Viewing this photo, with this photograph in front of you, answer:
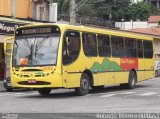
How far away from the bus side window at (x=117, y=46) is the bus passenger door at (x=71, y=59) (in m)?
3.71

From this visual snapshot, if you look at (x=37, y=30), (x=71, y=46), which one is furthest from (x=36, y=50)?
(x=71, y=46)

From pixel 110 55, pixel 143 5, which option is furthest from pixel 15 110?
pixel 143 5

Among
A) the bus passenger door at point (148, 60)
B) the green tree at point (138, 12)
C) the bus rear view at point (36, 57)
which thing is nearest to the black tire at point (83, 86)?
the bus rear view at point (36, 57)

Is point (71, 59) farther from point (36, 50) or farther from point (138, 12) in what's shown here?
point (138, 12)

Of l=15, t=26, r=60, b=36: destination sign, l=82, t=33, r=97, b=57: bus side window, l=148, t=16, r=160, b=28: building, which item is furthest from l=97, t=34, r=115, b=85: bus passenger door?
l=148, t=16, r=160, b=28: building

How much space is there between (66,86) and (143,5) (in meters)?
90.6

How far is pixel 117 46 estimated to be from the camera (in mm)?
24500

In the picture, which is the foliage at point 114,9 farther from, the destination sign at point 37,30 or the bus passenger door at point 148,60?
the destination sign at point 37,30

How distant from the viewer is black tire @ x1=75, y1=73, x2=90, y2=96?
20844 mm

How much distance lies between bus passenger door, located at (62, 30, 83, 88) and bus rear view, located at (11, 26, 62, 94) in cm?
37

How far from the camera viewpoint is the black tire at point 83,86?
2084 centimetres

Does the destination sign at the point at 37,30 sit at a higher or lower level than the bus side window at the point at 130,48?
higher

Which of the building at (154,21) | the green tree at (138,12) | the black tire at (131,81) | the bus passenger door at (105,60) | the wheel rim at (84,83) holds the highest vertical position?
the green tree at (138,12)

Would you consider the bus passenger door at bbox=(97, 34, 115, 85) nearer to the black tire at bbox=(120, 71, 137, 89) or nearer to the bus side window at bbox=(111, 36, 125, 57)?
the bus side window at bbox=(111, 36, 125, 57)
